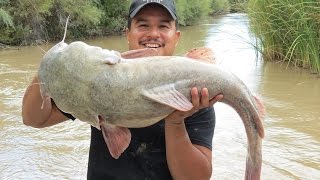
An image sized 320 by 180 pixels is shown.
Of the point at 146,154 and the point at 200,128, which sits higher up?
the point at 200,128

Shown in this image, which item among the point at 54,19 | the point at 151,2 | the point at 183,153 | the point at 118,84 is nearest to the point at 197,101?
the point at 118,84

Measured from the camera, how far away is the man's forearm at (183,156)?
2182 mm

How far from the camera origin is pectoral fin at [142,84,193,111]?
180 cm

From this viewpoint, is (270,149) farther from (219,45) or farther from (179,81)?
(219,45)

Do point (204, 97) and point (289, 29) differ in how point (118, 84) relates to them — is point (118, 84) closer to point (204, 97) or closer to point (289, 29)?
point (204, 97)

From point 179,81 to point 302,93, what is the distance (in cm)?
676

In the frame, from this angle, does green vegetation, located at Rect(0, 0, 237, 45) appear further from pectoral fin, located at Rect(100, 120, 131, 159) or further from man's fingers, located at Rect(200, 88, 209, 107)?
pectoral fin, located at Rect(100, 120, 131, 159)

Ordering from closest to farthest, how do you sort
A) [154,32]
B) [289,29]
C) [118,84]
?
[118,84] < [154,32] < [289,29]

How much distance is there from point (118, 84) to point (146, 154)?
31.6 inches

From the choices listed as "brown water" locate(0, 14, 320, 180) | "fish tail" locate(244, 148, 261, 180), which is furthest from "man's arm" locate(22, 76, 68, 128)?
"brown water" locate(0, 14, 320, 180)

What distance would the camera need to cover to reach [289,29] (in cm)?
936

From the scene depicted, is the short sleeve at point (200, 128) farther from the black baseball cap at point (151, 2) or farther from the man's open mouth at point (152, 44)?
the black baseball cap at point (151, 2)

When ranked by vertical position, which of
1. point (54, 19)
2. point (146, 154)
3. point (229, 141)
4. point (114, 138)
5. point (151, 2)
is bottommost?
point (229, 141)

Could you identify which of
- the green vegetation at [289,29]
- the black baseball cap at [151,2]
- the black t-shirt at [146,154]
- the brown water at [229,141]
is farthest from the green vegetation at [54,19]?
the black t-shirt at [146,154]
